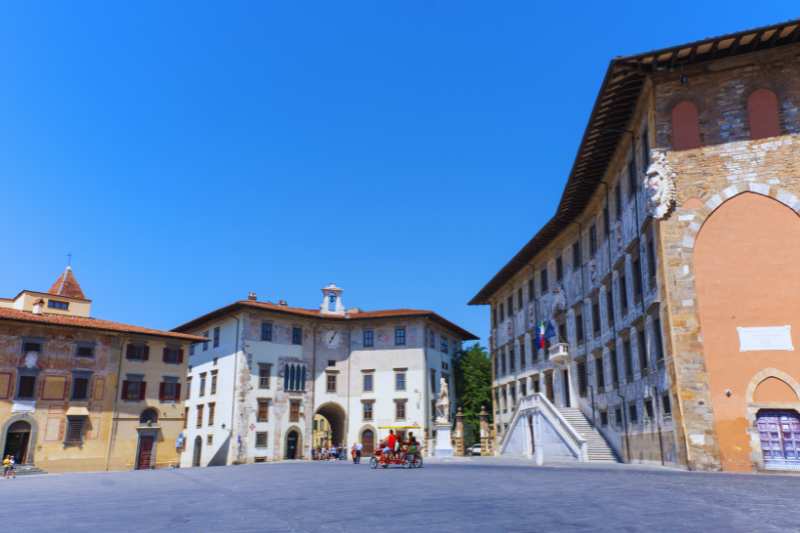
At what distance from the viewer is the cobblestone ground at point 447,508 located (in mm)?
7680

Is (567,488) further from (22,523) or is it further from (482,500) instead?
(22,523)

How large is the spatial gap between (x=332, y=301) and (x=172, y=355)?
15.2 metres

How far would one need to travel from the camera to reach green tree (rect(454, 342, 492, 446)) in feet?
164

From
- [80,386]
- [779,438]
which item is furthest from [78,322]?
[779,438]

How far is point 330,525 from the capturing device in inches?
309

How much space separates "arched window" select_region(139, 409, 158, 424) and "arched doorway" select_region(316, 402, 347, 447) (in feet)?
42.3

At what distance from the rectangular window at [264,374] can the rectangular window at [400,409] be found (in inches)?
389

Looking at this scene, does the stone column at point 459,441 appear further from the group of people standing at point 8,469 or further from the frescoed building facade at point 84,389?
the group of people standing at point 8,469

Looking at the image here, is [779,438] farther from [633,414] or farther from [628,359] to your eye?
[628,359]

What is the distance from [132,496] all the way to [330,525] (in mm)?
7853

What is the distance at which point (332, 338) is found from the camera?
48219 millimetres

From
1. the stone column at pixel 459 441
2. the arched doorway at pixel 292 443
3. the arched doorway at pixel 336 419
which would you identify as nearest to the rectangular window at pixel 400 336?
the arched doorway at pixel 336 419

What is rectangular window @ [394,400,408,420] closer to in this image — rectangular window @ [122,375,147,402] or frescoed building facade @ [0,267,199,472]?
frescoed building facade @ [0,267,199,472]

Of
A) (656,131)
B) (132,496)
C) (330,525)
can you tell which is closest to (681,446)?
(656,131)
